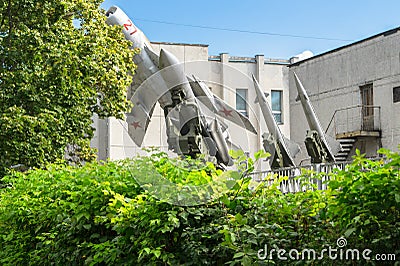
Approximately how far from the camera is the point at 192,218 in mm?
5746

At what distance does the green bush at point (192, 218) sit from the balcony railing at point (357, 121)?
1271 inches

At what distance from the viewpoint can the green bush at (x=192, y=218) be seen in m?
4.33

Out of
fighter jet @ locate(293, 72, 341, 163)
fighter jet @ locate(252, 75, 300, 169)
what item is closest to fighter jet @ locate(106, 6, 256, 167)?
fighter jet @ locate(252, 75, 300, 169)

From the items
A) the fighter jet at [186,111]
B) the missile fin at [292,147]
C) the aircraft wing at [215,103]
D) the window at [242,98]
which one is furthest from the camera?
the missile fin at [292,147]

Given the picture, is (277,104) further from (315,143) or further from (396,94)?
(315,143)

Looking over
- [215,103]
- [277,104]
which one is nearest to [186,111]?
[215,103]

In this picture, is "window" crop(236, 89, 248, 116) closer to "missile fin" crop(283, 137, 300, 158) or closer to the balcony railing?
"missile fin" crop(283, 137, 300, 158)

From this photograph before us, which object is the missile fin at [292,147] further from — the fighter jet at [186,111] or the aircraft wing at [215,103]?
the aircraft wing at [215,103]

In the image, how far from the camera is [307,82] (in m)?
43.6

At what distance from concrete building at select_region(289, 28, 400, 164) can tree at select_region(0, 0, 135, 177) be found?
19093 millimetres

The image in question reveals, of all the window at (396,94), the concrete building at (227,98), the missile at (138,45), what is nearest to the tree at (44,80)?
the missile at (138,45)

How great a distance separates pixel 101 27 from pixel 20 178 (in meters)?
16.3

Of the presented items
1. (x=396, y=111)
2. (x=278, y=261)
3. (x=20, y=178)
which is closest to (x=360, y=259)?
(x=278, y=261)

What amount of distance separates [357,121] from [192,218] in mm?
35412
